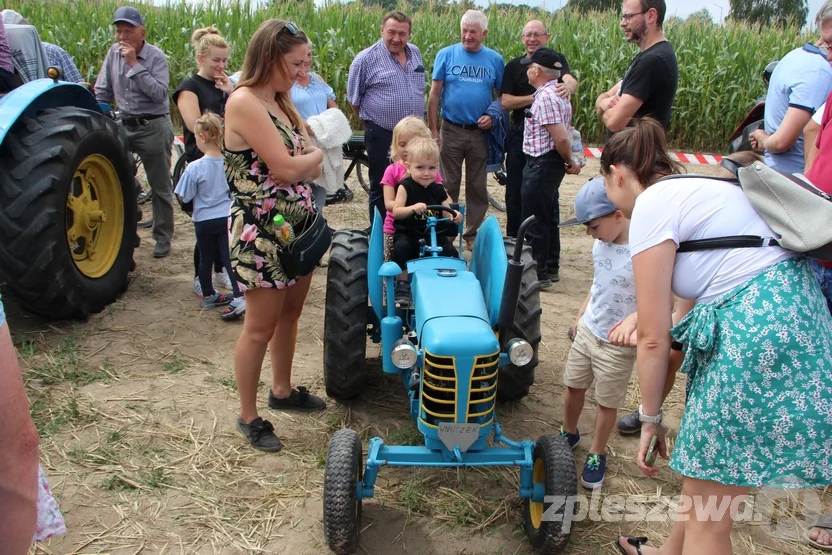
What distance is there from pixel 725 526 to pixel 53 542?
8.17 ft

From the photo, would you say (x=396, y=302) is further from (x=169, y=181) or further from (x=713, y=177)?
(x=169, y=181)

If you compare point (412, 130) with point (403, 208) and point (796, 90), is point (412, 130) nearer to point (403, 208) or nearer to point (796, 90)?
point (403, 208)

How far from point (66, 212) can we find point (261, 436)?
211cm

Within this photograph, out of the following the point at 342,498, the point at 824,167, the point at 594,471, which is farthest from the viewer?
the point at 594,471

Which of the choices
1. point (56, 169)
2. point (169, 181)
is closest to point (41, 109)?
point (56, 169)

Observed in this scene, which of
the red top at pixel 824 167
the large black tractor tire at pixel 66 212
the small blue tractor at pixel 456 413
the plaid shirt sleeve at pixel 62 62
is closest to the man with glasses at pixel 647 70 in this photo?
the small blue tractor at pixel 456 413

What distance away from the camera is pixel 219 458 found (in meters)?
3.38

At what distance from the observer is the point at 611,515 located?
306cm

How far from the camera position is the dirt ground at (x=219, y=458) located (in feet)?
9.45

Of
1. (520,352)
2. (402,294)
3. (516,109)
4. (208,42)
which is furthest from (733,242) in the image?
(516,109)

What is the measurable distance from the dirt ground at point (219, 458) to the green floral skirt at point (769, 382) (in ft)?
3.77

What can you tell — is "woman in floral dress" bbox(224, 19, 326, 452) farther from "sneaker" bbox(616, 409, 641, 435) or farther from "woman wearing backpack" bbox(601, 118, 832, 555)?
"sneaker" bbox(616, 409, 641, 435)

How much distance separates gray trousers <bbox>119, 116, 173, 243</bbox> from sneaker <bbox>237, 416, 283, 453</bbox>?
3185mm

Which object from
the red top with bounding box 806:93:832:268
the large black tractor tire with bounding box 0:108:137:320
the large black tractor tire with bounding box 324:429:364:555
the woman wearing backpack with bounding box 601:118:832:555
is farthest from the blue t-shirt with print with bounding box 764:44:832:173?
the large black tractor tire with bounding box 0:108:137:320
